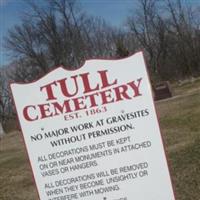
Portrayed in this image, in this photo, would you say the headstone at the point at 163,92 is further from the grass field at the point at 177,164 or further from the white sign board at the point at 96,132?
the white sign board at the point at 96,132

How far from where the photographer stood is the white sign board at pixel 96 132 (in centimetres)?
449

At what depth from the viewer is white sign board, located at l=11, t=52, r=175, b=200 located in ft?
14.7

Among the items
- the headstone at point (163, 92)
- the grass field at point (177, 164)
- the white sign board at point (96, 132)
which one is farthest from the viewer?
the headstone at point (163, 92)

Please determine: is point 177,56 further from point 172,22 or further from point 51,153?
point 51,153

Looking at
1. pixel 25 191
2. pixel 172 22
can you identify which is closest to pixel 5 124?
pixel 172 22

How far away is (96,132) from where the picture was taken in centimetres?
459

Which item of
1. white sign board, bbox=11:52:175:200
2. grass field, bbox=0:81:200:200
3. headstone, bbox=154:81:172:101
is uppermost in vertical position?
white sign board, bbox=11:52:175:200

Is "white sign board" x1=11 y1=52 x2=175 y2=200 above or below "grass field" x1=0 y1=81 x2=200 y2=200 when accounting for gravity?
above

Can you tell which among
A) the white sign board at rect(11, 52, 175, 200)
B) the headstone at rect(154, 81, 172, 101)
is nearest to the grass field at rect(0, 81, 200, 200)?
the white sign board at rect(11, 52, 175, 200)

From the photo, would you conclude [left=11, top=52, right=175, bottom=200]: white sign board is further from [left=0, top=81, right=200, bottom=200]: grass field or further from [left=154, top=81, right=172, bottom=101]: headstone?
[left=154, top=81, right=172, bottom=101]: headstone

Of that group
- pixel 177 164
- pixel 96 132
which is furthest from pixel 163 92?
pixel 96 132

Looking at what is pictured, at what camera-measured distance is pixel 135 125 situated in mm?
4516

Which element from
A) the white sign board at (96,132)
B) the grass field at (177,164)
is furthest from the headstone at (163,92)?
the white sign board at (96,132)

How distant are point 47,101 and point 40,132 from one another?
1.00ft
